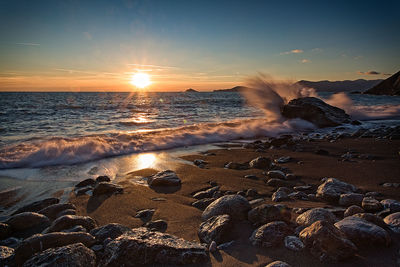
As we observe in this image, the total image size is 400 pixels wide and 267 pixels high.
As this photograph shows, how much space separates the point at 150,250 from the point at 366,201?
2406 millimetres

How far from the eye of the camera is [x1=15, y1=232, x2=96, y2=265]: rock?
2.01 metres

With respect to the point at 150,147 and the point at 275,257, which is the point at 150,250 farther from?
the point at 150,147

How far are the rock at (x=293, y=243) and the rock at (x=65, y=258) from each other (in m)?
1.58

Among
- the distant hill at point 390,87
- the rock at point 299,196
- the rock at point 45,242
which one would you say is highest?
the distant hill at point 390,87

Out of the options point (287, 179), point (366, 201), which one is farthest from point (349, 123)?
point (366, 201)

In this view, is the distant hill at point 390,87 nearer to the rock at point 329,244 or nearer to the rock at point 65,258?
the rock at point 329,244

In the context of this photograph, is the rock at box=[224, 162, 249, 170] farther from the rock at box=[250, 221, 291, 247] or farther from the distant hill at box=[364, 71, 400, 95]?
the distant hill at box=[364, 71, 400, 95]

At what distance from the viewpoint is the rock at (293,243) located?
1991 millimetres

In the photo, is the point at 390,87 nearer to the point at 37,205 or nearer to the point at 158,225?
the point at 158,225

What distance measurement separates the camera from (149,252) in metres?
1.94

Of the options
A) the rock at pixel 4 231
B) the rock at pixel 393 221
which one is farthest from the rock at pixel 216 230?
the rock at pixel 4 231

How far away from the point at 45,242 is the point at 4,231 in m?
0.90

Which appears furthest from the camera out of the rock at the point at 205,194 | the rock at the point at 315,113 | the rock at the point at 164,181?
the rock at the point at 315,113

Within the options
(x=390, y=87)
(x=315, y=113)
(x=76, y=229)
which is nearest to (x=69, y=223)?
(x=76, y=229)
